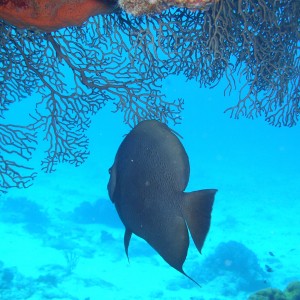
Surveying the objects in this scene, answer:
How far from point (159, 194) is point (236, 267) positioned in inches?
Answer: 556

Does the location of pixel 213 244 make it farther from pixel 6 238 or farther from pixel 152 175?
pixel 152 175

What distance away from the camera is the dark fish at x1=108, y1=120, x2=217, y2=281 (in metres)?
2.06

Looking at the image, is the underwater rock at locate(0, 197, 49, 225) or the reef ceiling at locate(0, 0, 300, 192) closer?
the reef ceiling at locate(0, 0, 300, 192)

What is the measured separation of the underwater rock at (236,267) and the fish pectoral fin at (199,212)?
13.0 meters

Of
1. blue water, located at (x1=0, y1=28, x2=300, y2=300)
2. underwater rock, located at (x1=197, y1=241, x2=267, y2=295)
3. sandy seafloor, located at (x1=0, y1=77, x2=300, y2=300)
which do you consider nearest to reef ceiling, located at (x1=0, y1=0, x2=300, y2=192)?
blue water, located at (x1=0, y1=28, x2=300, y2=300)

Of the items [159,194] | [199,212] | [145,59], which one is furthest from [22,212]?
[199,212]

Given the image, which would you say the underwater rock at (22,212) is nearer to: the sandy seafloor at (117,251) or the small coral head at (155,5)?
the sandy seafloor at (117,251)

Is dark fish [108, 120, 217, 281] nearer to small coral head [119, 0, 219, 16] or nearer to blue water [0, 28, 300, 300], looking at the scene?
small coral head [119, 0, 219, 16]

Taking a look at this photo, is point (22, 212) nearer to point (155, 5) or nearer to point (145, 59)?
point (145, 59)

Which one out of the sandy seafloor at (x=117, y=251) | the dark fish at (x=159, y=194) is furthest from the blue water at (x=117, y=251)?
the dark fish at (x=159, y=194)

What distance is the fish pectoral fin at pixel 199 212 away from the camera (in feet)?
6.53

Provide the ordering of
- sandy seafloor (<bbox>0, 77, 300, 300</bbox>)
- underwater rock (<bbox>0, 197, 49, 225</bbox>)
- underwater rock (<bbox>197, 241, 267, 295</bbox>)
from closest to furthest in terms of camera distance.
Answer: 1. sandy seafloor (<bbox>0, 77, 300, 300</bbox>)
2. underwater rock (<bbox>197, 241, 267, 295</bbox>)
3. underwater rock (<bbox>0, 197, 49, 225</bbox>)

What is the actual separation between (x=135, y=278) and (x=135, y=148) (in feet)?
42.2

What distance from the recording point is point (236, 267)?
49.3ft
